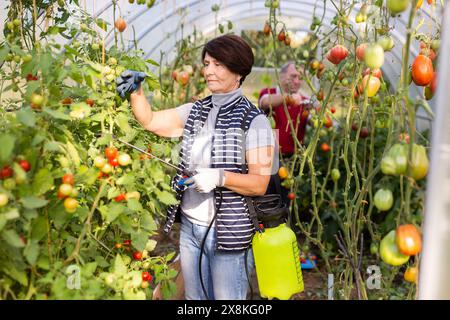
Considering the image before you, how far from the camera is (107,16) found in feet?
10.1

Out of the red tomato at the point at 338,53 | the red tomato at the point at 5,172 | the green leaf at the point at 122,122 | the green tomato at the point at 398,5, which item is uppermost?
the red tomato at the point at 338,53

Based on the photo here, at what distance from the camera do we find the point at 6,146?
42.0 inches

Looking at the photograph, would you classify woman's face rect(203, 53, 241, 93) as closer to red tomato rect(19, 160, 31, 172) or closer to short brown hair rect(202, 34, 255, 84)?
short brown hair rect(202, 34, 255, 84)

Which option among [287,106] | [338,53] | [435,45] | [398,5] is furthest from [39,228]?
[287,106]

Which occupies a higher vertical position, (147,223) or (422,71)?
(422,71)

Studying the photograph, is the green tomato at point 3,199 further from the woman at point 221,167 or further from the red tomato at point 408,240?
the red tomato at point 408,240

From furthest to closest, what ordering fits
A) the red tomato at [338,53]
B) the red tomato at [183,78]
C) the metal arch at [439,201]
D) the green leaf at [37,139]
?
the red tomato at [183,78], the red tomato at [338,53], the green leaf at [37,139], the metal arch at [439,201]

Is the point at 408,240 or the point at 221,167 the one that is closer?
the point at 408,240

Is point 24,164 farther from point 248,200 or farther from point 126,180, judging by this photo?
point 248,200

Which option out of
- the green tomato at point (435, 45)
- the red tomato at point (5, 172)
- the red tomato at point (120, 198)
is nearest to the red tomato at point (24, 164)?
the red tomato at point (5, 172)

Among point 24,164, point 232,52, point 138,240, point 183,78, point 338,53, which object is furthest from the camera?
point 183,78

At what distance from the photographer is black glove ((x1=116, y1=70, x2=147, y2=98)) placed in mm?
1598

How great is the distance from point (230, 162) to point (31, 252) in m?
0.66

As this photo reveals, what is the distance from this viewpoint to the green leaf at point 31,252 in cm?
112
